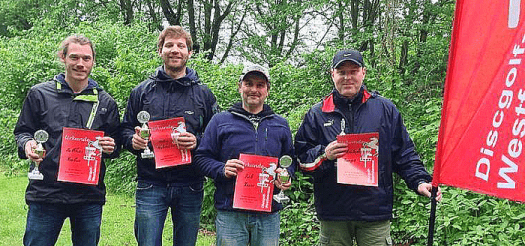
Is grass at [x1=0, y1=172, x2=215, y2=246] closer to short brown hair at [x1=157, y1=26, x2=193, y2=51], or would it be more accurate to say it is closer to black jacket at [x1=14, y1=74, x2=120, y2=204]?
black jacket at [x1=14, y1=74, x2=120, y2=204]

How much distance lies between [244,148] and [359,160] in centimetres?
75

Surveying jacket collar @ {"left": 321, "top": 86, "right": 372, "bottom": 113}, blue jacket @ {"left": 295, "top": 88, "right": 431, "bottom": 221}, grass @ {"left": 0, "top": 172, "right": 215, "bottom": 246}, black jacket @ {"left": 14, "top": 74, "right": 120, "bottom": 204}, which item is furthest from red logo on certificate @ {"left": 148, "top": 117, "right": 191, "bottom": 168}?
grass @ {"left": 0, "top": 172, "right": 215, "bottom": 246}

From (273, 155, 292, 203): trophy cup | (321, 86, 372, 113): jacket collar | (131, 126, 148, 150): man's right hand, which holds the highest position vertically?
(321, 86, 372, 113): jacket collar

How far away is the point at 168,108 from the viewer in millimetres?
3572

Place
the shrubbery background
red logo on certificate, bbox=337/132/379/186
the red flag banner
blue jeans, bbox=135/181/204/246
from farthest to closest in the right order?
the shrubbery background, blue jeans, bbox=135/181/204/246, red logo on certificate, bbox=337/132/379/186, the red flag banner

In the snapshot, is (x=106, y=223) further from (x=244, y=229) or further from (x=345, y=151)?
(x=345, y=151)

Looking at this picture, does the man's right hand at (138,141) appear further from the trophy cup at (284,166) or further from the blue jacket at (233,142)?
the trophy cup at (284,166)

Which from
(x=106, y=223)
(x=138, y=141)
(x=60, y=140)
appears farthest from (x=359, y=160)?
(x=106, y=223)

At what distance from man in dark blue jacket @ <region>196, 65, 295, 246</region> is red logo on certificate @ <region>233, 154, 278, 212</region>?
50 mm

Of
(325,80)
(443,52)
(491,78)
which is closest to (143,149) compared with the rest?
(491,78)

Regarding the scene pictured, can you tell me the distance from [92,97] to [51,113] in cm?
28

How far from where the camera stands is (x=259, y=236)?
10.7ft

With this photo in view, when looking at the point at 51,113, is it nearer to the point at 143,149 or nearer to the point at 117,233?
the point at 143,149

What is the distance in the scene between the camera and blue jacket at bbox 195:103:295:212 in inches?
130
